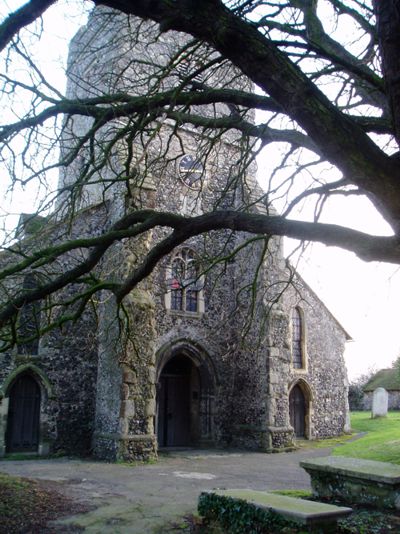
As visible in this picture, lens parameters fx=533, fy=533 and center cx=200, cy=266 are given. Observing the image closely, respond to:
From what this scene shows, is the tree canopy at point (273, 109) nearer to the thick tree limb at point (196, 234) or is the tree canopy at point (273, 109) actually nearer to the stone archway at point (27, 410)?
the thick tree limb at point (196, 234)

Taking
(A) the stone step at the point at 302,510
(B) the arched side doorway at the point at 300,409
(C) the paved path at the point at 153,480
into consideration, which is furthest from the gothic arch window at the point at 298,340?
(A) the stone step at the point at 302,510

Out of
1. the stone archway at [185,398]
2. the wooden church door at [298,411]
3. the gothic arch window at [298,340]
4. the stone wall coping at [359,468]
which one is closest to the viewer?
the stone wall coping at [359,468]

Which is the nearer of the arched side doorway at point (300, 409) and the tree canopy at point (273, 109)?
the tree canopy at point (273, 109)

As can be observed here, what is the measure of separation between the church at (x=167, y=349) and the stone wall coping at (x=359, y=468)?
4461 millimetres

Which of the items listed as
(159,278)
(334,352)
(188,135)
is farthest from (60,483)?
(334,352)

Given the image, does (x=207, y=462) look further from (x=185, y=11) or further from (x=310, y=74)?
(x=185, y=11)

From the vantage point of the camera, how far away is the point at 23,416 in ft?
48.4

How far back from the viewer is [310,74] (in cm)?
696

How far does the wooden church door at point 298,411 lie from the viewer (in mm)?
20594

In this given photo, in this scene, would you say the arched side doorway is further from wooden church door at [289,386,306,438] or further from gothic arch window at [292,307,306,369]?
gothic arch window at [292,307,306,369]

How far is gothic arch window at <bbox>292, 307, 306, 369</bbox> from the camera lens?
831 inches

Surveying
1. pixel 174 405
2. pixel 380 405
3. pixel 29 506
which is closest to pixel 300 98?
pixel 29 506

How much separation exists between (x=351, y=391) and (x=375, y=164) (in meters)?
37.0

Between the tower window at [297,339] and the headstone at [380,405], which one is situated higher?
the tower window at [297,339]
